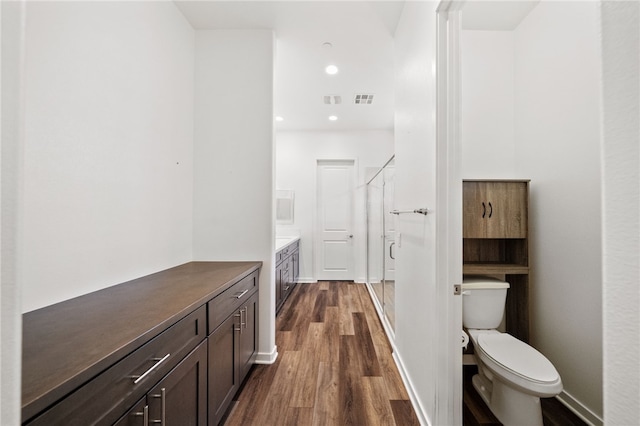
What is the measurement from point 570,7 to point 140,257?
10.5 ft

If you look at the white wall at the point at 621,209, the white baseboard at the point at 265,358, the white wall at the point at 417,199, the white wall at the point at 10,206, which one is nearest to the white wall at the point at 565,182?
the white wall at the point at 417,199

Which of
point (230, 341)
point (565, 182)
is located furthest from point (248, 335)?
point (565, 182)

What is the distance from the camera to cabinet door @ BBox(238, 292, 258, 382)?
1.71 meters

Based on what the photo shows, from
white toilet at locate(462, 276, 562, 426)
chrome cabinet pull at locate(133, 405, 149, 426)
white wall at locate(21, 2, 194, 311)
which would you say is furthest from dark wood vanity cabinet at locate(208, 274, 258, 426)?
white toilet at locate(462, 276, 562, 426)

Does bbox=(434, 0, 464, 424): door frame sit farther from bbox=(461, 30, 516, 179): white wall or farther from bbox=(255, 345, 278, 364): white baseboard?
bbox=(255, 345, 278, 364): white baseboard

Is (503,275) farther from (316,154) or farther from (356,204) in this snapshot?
(316,154)

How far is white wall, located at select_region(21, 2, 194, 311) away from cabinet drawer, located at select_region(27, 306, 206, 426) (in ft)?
1.68

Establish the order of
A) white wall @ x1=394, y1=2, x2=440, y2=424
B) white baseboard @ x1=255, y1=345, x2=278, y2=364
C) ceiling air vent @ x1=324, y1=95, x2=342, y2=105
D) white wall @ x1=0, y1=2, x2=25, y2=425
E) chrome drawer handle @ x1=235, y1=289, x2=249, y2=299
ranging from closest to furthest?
white wall @ x1=0, y1=2, x2=25, y2=425
white wall @ x1=394, y1=2, x2=440, y2=424
chrome drawer handle @ x1=235, y1=289, x2=249, y2=299
white baseboard @ x1=255, y1=345, x2=278, y2=364
ceiling air vent @ x1=324, y1=95, x2=342, y2=105

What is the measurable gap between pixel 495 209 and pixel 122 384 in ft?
7.48

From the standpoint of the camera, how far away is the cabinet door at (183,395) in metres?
0.87

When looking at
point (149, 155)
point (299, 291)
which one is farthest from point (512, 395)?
point (299, 291)

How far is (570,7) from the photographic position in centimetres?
163

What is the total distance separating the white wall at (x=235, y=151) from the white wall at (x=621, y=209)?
1929 millimetres

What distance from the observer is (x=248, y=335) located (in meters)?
1.84
